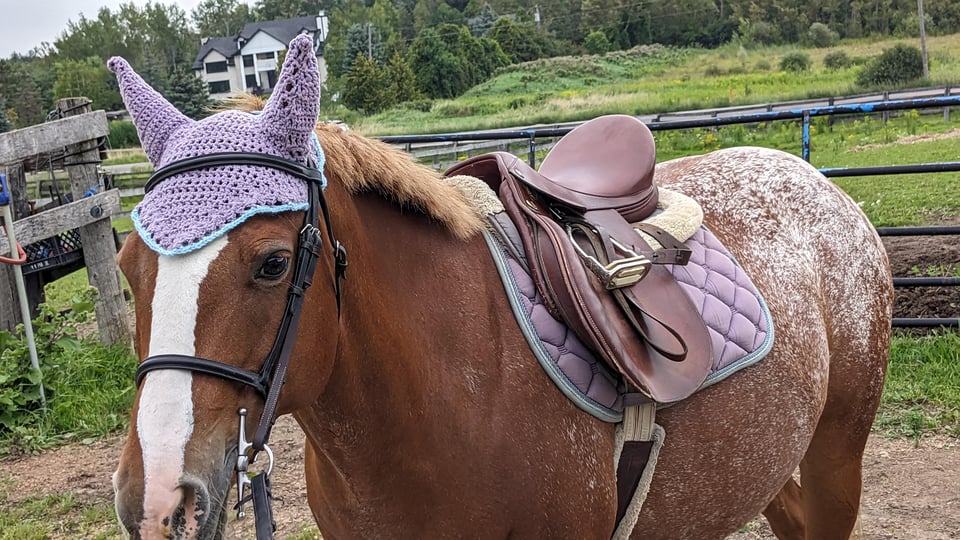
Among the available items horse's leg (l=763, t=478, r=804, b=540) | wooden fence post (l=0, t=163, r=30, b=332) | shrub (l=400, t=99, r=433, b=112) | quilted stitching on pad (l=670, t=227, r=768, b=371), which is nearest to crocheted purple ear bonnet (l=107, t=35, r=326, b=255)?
quilted stitching on pad (l=670, t=227, r=768, b=371)

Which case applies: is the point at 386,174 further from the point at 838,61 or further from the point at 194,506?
the point at 838,61

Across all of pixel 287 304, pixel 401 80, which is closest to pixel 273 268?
pixel 287 304

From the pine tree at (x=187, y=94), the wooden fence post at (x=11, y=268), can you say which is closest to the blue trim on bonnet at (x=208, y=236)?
the wooden fence post at (x=11, y=268)

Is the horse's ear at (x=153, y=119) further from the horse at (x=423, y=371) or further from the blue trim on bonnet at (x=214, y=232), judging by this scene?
the blue trim on bonnet at (x=214, y=232)

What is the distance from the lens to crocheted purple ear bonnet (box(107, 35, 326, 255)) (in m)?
1.26

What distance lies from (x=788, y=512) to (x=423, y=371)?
1929 mm

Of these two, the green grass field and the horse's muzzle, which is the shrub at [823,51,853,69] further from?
the horse's muzzle

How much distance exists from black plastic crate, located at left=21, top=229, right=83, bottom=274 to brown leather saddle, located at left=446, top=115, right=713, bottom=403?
4.47 meters

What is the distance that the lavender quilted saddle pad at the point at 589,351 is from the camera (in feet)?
5.76

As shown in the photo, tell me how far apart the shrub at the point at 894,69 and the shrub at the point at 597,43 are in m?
32.4

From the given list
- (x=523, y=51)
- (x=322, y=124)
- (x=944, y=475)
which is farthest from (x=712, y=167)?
(x=523, y=51)

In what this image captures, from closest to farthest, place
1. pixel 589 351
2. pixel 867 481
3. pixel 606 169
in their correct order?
pixel 589 351 → pixel 606 169 → pixel 867 481

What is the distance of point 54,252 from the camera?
550 cm

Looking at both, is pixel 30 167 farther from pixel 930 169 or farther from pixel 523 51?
pixel 523 51
